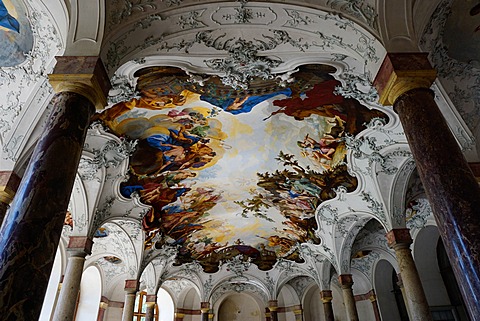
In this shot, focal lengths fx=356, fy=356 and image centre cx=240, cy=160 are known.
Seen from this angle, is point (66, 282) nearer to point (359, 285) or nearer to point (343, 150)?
point (343, 150)

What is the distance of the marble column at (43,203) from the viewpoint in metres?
3.15

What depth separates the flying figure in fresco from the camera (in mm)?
6094

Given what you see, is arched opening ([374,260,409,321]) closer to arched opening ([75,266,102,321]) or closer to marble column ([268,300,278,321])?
marble column ([268,300,278,321])

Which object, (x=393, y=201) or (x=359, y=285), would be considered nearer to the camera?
(x=393, y=201)

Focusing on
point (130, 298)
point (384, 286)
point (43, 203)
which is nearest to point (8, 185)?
point (43, 203)

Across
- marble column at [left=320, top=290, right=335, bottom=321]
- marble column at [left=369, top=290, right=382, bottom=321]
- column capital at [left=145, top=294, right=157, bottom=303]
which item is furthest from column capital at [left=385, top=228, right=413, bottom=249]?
column capital at [left=145, top=294, right=157, bottom=303]

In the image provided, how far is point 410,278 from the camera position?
9328 millimetres

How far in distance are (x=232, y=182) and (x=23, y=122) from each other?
7.00 m

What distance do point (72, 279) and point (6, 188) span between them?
3198mm

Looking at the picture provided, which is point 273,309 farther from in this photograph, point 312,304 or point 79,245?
point 79,245

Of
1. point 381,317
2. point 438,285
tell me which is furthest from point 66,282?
point 381,317

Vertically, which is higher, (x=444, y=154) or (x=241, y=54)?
(x=241, y=54)

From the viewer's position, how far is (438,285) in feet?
48.9

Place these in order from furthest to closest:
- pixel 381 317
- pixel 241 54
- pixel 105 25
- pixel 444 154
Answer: pixel 381 317 < pixel 241 54 < pixel 105 25 < pixel 444 154
